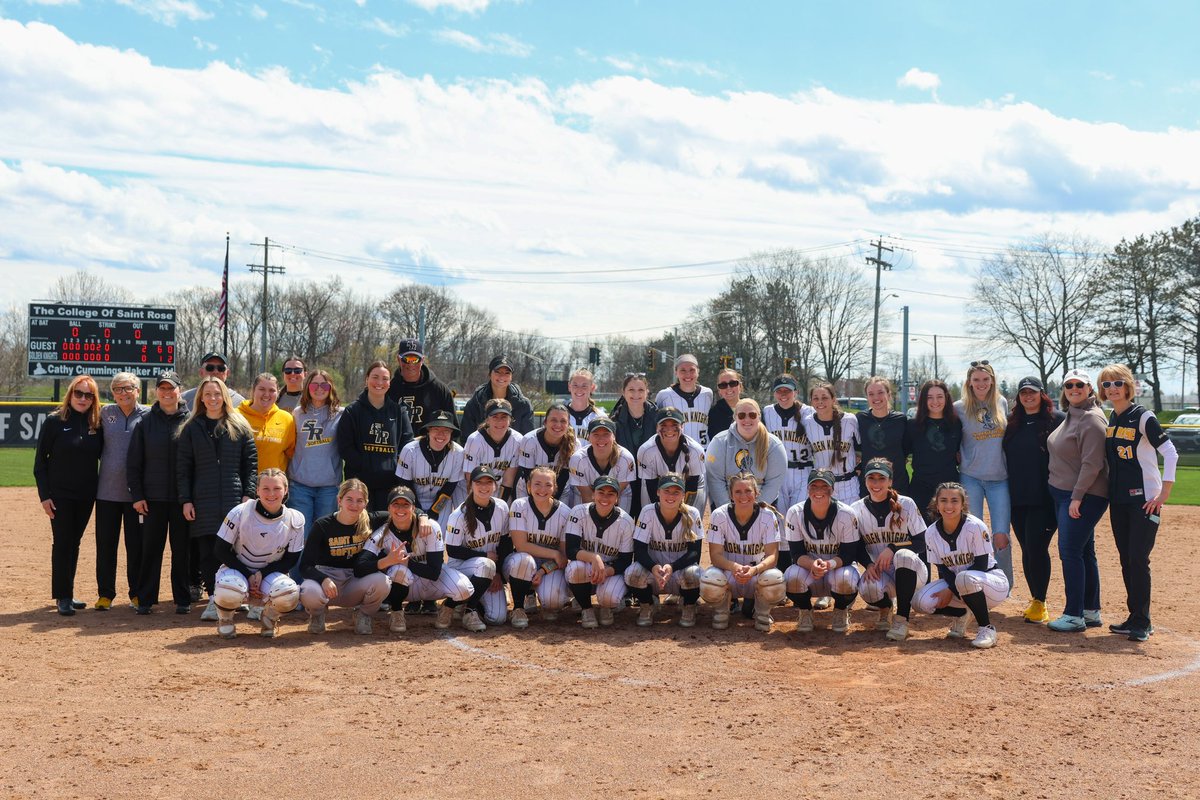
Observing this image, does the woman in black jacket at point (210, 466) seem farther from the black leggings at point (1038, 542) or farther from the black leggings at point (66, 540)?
the black leggings at point (1038, 542)

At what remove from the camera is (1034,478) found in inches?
298

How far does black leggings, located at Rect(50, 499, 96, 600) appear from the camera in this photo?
7496 millimetres

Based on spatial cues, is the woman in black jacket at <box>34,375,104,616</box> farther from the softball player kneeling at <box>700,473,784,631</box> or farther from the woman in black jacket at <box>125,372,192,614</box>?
the softball player kneeling at <box>700,473,784,631</box>

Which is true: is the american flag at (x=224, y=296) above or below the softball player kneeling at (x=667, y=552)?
above

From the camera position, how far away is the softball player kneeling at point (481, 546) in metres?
7.29

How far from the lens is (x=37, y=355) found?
24.9m

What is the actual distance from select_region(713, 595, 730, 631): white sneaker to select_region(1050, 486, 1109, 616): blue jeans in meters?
2.38

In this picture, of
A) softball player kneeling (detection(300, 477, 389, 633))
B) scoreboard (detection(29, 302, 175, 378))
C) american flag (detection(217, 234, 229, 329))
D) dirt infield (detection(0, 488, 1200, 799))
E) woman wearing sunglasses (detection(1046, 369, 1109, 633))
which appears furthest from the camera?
american flag (detection(217, 234, 229, 329))

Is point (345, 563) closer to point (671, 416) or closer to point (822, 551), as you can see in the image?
point (671, 416)

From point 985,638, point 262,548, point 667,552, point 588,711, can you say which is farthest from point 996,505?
point 262,548

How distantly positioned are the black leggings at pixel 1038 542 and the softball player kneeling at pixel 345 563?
187 inches

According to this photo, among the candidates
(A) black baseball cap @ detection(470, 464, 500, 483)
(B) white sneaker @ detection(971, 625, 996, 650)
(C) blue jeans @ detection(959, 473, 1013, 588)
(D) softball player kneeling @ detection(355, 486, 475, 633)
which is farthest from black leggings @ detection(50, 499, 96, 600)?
(C) blue jeans @ detection(959, 473, 1013, 588)

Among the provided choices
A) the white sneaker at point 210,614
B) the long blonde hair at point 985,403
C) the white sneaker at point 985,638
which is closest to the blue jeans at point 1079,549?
the long blonde hair at point 985,403

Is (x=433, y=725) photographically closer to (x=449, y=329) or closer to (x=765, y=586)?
(x=765, y=586)
